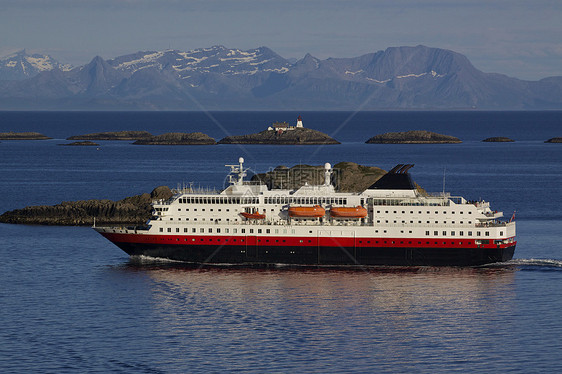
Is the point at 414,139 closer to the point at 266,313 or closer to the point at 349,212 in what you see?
the point at 349,212

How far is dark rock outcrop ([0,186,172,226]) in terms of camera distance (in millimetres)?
73562

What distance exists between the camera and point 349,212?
54.9 m

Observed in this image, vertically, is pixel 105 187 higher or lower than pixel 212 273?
higher

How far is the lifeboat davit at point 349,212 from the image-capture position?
54.7 metres

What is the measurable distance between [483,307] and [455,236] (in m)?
9.82

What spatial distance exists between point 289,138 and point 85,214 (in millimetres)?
112508

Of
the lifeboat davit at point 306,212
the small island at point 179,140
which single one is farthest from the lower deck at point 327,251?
the small island at point 179,140

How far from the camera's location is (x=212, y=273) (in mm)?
52875

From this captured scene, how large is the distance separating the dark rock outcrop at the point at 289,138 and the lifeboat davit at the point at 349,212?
411 feet

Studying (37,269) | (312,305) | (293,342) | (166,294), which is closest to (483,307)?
(312,305)

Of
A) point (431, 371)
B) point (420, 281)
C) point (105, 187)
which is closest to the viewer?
point (431, 371)

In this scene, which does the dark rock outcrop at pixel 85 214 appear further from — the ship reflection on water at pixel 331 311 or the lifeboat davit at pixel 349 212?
the lifeboat davit at pixel 349 212

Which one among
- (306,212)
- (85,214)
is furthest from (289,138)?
(306,212)

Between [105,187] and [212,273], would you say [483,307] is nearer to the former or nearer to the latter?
[212,273]
